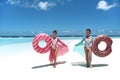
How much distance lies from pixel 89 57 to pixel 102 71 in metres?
0.85

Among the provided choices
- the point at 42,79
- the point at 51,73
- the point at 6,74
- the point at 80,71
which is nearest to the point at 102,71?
the point at 80,71

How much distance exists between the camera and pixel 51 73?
719 cm

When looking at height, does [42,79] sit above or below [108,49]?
below

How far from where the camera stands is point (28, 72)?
7.48m

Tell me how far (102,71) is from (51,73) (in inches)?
50.0

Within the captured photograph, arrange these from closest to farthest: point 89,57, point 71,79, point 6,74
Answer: point 71,79 < point 6,74 < point 89,57

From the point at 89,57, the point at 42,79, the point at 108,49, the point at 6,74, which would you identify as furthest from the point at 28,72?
the point at 108,49

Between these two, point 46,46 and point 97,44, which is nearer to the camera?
point 97,44

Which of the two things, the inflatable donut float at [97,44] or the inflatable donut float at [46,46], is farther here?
the inflatable donut float at [46,46]

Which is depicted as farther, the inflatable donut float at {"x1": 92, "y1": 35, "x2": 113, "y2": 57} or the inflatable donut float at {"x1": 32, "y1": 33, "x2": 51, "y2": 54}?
the inflatable donut float at {"x1": 32, "y1": 33, "x2": 51, "y2": 54}

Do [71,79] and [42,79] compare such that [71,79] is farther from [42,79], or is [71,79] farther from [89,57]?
[89,57]

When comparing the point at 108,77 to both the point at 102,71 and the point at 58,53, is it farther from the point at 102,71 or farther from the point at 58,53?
the point at 58,53

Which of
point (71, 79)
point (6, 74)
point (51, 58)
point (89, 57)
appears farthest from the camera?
point (51, 58)

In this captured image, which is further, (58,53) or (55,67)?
(58,53)
